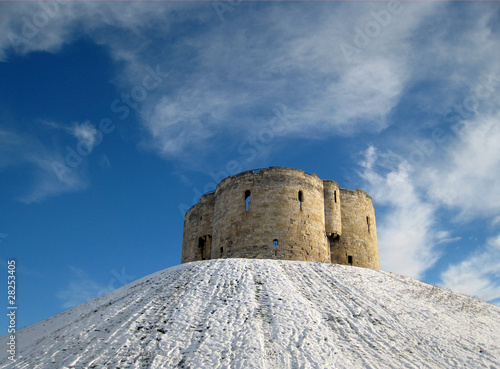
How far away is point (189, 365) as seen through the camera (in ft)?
35.7

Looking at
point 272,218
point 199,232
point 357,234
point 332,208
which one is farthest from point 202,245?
point 357,234

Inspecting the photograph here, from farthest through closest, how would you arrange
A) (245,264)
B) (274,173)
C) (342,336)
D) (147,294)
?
(274,173)
(245,264)
(147,294)
(342,336)

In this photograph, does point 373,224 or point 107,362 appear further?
point 373,224

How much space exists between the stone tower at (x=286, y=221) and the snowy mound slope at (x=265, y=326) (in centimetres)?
581

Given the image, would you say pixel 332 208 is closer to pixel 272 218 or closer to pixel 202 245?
pixel 272 218

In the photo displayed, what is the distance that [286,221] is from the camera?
2500cm

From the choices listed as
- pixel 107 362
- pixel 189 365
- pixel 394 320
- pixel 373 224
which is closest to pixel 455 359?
pixel 394 320

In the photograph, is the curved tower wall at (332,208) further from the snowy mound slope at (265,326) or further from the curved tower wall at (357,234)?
the snowy mound slope at (265,326)

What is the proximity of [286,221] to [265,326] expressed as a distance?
12.4m

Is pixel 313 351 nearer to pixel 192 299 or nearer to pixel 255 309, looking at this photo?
pixel 255 309

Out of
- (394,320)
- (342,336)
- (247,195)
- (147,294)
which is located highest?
(247,195)

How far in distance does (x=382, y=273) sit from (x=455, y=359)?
8312mm

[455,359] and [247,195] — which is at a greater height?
[247,195]

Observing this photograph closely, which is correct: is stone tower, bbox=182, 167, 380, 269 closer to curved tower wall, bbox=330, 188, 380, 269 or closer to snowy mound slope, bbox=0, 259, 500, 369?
curved tower wall, bbox=330, 188, 380, 269
